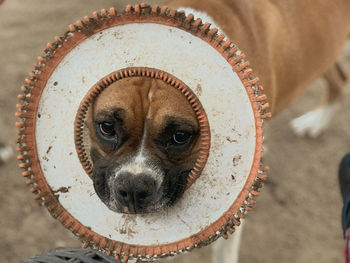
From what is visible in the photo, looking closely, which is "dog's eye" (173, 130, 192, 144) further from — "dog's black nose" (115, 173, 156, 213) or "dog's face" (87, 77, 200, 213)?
"dog's black nose" (115, 173, 156, 213)

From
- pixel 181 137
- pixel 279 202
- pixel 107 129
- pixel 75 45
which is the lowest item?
pixel 279 202

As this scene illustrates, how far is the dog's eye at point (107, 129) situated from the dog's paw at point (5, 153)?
1.69m

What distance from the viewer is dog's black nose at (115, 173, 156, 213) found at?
1.56 m

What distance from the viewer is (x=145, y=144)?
164 cm

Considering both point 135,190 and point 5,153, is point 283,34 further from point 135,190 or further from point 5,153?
point 5,153

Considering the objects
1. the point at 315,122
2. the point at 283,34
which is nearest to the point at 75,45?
the point at 283,34

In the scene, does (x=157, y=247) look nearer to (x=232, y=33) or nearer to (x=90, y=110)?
(x=90, y=110)

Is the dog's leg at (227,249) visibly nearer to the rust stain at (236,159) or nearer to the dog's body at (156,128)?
the dog's body at (156,128)

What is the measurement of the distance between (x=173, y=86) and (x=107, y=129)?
34 centimetres

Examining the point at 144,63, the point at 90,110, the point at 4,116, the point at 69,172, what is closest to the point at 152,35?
the point at 144,63

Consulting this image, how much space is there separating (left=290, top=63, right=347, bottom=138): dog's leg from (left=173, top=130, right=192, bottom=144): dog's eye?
2.03m

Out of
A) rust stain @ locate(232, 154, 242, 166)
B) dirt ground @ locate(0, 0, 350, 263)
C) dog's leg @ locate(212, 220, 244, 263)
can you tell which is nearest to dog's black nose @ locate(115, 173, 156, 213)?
rust stain @ locate(232, 154, 242, 166)

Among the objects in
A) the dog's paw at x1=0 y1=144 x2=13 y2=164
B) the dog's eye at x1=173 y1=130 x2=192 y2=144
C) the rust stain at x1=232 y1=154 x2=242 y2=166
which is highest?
the dog's paw at x1=0 y1=144 x2=13 y2=164

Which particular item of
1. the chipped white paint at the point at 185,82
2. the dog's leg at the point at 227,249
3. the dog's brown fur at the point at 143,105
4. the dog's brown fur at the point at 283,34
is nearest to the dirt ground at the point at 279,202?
the dog's leg at the point at 227,249
